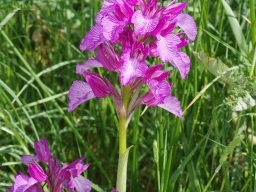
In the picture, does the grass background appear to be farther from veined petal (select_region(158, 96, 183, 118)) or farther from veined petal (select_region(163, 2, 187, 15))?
veined petal (select_region(163, 2, 187, 15))

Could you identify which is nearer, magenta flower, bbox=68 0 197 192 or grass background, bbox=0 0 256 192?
magenta flower, bbox=68 0 197 192

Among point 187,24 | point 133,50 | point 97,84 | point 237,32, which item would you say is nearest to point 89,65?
point 97,84

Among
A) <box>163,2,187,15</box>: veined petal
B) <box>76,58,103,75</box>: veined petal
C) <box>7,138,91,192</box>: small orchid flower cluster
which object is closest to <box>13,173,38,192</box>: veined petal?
<box>7,138,91,192</box>: small orchid flower cluster

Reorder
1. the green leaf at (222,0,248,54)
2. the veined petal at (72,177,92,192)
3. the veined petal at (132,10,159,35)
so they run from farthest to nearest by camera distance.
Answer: the green leaf at (222,0,248,54) < the veined petal at (72,177,92,192) < the veined petal at (132,10,159,35)

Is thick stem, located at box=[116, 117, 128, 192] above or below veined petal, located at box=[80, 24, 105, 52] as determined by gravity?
below

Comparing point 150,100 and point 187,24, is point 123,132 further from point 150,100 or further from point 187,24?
point 187,24

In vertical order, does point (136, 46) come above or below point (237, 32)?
above

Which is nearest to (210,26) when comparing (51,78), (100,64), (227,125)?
(227,125)

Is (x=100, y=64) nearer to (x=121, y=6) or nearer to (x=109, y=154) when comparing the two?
(x=121, y=6)
